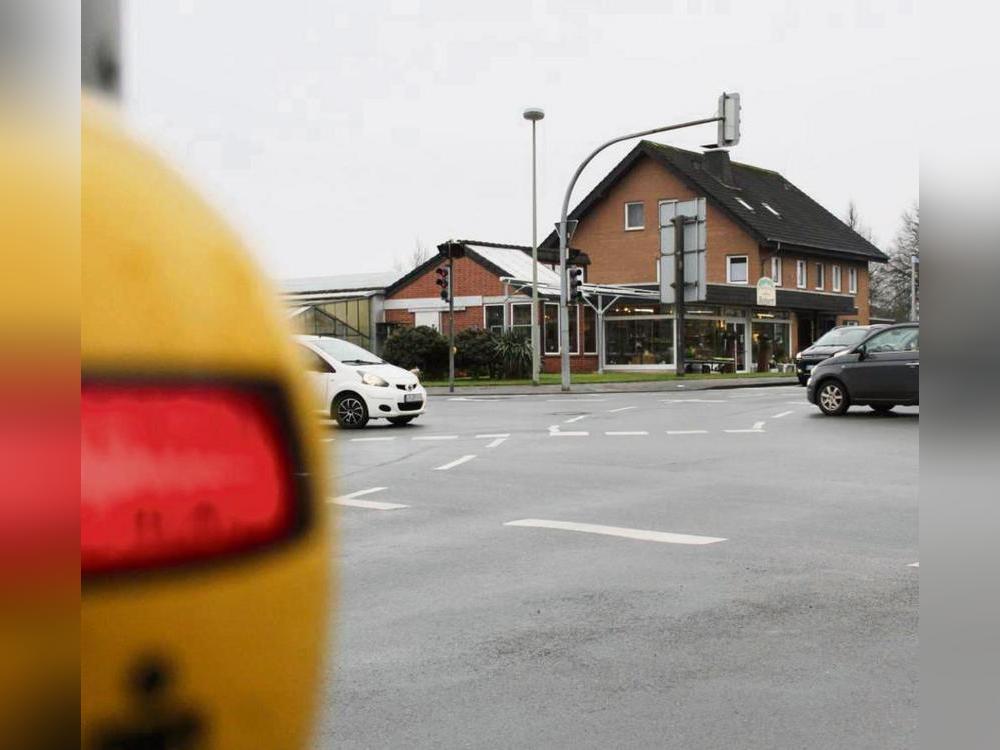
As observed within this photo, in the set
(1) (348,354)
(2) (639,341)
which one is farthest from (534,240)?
(2) (639,341)

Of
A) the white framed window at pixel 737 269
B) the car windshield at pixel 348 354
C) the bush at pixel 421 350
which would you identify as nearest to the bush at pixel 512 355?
the bush at pixel 421 350

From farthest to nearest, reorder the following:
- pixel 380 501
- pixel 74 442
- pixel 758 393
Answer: pixel 758 393, pixel 380 501, pixel 74 442

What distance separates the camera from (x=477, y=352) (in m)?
34.3

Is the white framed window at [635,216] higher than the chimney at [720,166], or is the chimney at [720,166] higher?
the chimney at [720,166]

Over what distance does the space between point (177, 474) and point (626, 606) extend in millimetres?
3874

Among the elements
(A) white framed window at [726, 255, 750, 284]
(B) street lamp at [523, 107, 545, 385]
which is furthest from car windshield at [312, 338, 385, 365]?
(A) white framed window at [726, 255, 750, 284]

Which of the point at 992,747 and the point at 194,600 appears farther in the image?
the point at 194,600

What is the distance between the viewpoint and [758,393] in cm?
2645

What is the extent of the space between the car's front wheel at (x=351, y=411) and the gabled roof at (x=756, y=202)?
32347 mm

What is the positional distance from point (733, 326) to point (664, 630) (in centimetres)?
3954

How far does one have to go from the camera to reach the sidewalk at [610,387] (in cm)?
2711

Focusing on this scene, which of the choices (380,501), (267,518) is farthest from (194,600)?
(380,501)

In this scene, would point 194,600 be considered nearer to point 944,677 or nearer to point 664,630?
point 944,677

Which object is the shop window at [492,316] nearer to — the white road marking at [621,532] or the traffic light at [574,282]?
the traffic light at [574,282]
